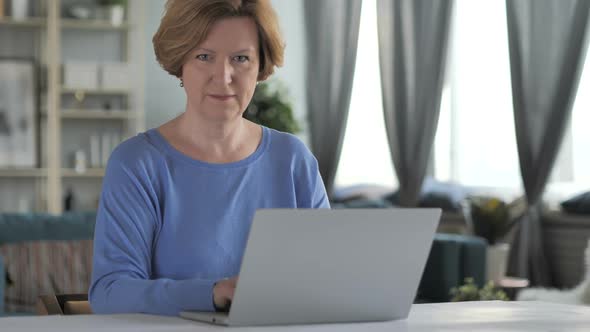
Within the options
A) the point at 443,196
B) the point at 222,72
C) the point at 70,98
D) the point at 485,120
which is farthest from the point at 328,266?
the point at 70,98

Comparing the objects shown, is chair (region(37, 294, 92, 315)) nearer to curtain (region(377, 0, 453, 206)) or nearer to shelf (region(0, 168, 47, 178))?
curtain (region(377, 0, 453, 206))

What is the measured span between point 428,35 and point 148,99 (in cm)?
254

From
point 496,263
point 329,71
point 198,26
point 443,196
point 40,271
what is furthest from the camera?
point 329,71

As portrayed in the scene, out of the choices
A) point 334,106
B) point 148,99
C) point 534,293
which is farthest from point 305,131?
point 534,293

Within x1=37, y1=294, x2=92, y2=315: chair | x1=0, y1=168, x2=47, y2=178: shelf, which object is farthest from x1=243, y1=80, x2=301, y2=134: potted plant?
x1=37, y1=294, x2=92, y2=315: chair

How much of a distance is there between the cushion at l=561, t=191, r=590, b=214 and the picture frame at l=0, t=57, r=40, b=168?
13.4ft

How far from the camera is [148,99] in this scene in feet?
26.8

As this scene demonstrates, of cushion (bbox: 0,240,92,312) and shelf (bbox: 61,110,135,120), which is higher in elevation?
shelf (bbox: 61,110,135,120)

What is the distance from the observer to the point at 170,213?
1.83 metres

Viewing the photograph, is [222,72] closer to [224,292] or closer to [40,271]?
[224,292]

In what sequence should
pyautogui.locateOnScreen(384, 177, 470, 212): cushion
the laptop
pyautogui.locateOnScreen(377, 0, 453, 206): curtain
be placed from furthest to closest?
pyautogui.locateOnScreen(384, 177, 470, 212): cushion, pyautogui.locateOnScreen(377, 0, 453, 206): curtain, the laptop

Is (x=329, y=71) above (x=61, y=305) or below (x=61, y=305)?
above

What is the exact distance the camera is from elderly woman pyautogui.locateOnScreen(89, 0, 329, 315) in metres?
1.77

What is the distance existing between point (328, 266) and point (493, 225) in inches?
191
